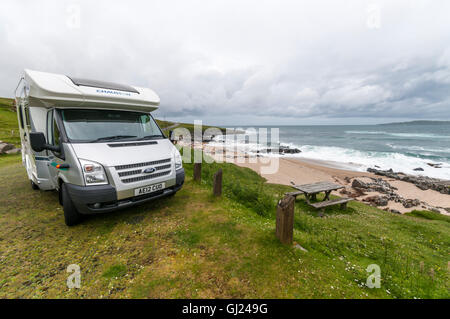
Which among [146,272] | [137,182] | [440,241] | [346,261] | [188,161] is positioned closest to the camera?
[146,272]

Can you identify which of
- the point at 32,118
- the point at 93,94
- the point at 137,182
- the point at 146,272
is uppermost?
the point at 93,94

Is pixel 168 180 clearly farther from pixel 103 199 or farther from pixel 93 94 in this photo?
pixel 93 94

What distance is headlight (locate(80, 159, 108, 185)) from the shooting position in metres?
4.46

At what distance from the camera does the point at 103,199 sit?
4496 mm

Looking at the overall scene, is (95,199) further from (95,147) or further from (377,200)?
(377,200)

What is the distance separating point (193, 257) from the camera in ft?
13.6

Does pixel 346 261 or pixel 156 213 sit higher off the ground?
pixel 156 213

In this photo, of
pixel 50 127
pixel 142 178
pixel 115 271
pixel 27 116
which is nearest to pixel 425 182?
pixel 142 178

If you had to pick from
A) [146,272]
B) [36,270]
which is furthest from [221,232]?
[36,270]

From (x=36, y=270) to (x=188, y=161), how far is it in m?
10.7

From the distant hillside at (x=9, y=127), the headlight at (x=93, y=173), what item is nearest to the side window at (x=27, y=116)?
the headlight at (x=93, y=173)

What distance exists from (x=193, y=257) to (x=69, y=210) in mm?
3627

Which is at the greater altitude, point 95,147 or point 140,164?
point 95,147

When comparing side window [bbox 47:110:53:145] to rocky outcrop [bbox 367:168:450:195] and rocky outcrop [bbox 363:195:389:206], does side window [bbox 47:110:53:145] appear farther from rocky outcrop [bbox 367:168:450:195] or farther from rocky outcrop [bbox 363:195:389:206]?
rocky outcrop [bbox 367:168:450:195]
